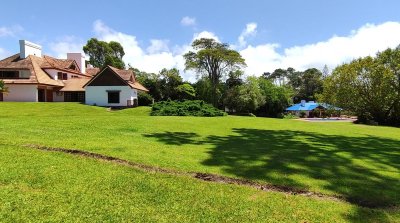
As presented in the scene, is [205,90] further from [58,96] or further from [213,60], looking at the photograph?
[58,96]

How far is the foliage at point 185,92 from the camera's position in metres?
54.4

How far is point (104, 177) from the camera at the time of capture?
23.3ft

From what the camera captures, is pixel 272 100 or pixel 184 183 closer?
pixel 184 183

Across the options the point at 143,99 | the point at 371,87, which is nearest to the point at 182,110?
the point at 143,99

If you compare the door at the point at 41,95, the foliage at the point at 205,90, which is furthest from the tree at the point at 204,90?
the door at the point at 41,95

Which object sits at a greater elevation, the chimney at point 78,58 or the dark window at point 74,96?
the chimney at point 78,58

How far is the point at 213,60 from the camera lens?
57.1 meters

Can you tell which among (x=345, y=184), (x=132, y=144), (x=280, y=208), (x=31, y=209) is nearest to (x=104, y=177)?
(x=31, y=209)

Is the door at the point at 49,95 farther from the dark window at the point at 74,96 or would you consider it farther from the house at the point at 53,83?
the dark window at the point at 74,96

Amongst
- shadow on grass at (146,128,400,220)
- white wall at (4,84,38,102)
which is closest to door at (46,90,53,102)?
white wall at (4,84,38,102)

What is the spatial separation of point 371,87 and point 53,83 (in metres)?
37.8

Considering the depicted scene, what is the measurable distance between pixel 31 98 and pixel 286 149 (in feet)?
121

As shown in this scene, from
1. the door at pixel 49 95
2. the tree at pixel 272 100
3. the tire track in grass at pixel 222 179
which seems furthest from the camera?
the tree at pixel 272 100

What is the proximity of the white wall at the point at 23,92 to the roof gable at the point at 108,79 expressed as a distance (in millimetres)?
6226
